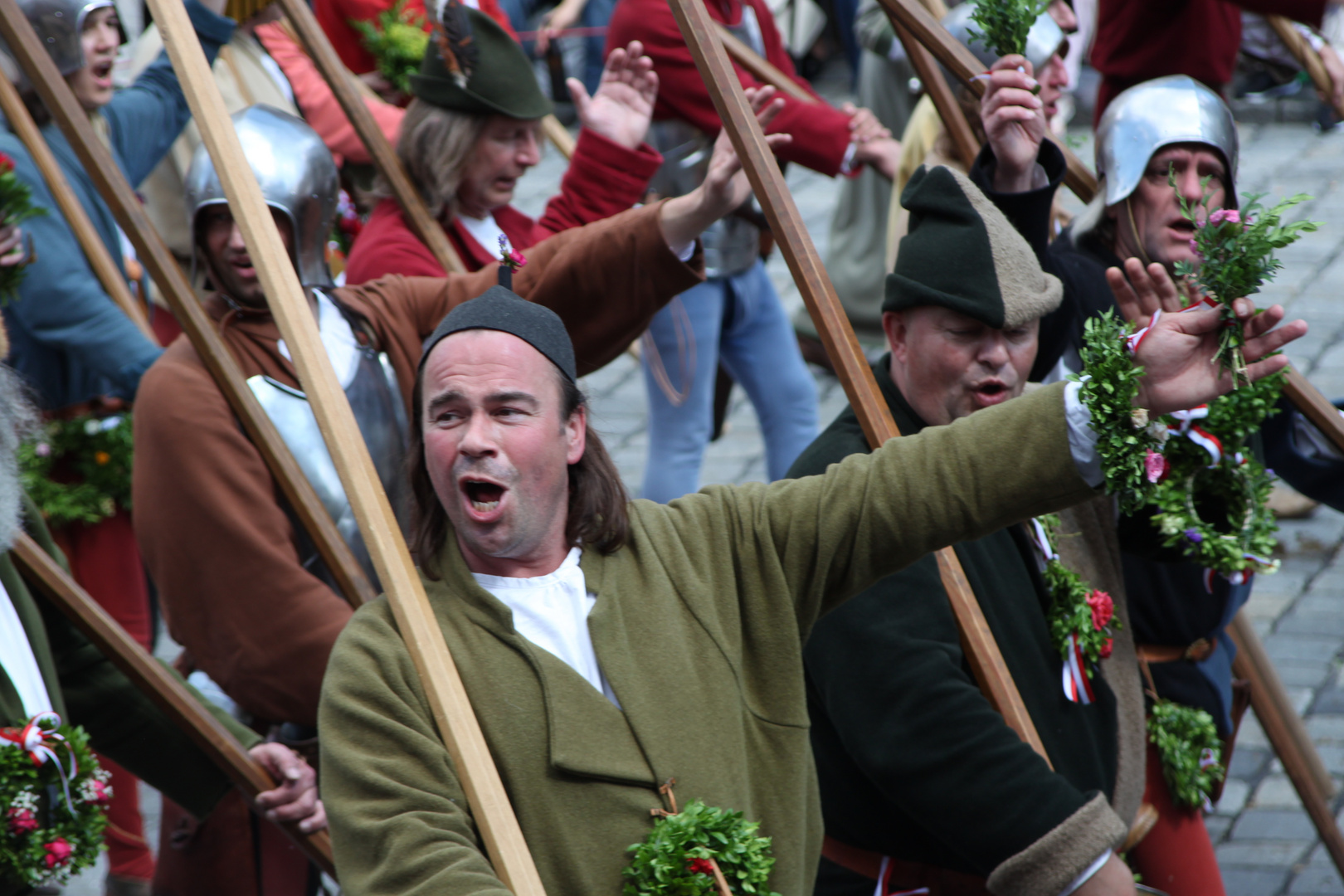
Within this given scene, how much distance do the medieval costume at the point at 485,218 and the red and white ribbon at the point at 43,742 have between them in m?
1.49

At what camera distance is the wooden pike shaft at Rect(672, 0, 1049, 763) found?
2502 millimetres

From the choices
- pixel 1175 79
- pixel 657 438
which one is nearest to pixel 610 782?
pixel 1175 79

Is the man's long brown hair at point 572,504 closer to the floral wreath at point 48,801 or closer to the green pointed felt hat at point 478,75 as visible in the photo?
the floral wreath at point 48,801

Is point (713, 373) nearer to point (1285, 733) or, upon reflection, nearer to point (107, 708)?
point (1285, 733)

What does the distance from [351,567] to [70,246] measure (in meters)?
1.37

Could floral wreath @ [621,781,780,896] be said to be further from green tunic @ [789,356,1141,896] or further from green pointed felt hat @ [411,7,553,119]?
green pointed felt hat @ [411,7,553,119]

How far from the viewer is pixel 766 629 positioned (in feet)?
7.15

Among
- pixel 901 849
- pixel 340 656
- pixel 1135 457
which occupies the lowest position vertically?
pixel 901 849

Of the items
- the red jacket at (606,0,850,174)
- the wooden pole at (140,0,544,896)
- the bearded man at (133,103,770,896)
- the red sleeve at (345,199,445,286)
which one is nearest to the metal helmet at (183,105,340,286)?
the bearded man at (133,103,770,896)

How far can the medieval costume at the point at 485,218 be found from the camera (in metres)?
3.81

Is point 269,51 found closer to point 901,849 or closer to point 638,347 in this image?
point 638,347

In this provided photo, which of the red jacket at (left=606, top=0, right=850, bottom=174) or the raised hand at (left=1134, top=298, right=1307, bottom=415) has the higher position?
the raised hand at (left=1134, top=298, right=1307, bottom=415)

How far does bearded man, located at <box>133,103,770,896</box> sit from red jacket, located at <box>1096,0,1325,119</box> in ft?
6.64

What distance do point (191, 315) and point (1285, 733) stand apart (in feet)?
8.88
